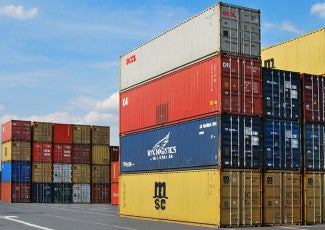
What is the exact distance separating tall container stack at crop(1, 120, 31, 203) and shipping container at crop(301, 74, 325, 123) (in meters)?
36.2

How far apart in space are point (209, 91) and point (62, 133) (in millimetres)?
34797

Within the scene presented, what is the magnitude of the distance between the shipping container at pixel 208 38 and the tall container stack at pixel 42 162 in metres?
28.5

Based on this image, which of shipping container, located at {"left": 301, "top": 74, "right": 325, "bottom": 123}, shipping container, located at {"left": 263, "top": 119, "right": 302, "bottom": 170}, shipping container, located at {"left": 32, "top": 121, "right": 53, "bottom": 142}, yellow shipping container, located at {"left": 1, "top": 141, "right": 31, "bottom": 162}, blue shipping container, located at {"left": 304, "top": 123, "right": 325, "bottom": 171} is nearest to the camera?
shipping container, located at {"left": 263, "top": 119, "right": 302, "bottom": 170}

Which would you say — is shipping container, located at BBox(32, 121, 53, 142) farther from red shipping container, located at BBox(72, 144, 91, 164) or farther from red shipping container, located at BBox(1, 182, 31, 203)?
red shipping container, located at BBox(1, 182, 31, 203)

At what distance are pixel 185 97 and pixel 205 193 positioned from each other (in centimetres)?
519

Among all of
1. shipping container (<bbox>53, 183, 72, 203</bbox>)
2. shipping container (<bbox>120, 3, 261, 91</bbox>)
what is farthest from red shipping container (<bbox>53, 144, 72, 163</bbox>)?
shipping container (<bbox>120, 3, 261, 91</bbox>)

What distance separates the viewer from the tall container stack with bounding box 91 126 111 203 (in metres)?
58.1

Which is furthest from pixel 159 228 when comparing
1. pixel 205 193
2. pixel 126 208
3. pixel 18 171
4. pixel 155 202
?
pixel 18 171

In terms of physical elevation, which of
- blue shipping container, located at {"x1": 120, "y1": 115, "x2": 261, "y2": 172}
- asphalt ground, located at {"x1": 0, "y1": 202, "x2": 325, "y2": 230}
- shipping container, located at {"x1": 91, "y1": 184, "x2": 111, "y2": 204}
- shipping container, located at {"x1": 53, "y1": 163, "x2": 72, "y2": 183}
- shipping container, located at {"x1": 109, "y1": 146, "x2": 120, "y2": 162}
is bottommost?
shipping container, located at {"x1": 91, "y1": 184, "x2": 111, "y2": 204}

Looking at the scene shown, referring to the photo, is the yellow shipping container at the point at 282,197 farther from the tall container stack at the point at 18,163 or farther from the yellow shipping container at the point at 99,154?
the tall container stack at the point at 18,163

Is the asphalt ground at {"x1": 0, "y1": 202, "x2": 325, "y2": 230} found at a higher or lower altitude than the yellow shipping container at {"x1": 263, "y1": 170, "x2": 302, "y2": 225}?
lower

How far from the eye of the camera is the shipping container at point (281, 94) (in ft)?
82.0

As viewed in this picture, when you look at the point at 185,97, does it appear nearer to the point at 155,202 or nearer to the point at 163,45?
the point at 163,45

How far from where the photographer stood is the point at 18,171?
54.3 meters
